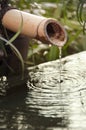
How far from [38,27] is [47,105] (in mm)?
307

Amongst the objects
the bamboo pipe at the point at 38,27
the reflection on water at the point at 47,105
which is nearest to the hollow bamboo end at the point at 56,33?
the bamboo pipe at the point at 38,27

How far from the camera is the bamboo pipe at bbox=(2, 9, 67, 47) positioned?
1.53 metres

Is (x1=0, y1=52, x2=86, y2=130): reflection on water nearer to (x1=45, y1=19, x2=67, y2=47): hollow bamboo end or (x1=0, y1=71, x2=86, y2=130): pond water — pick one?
(x1=0, y1=71, x2=86, y2=130): pond water

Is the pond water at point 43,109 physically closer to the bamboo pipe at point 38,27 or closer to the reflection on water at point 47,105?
the reflection on water at point 47,105

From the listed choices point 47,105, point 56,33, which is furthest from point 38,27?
point 47,105

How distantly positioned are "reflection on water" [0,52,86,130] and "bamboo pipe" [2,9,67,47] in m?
0.17

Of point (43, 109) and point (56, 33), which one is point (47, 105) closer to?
point (43, 109)

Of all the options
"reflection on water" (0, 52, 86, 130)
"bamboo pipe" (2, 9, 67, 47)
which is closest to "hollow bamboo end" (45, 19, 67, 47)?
"bamboo pipe" (2, 9, 67, 47)

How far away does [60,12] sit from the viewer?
3432mm

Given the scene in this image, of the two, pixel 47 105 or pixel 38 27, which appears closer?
pixel 47 105

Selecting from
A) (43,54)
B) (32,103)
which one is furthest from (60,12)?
(32,103)

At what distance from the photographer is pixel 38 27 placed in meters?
1.54

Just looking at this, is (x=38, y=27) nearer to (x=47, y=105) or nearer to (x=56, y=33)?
(x=56, y=33)

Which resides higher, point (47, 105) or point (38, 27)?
point (38, 27)
